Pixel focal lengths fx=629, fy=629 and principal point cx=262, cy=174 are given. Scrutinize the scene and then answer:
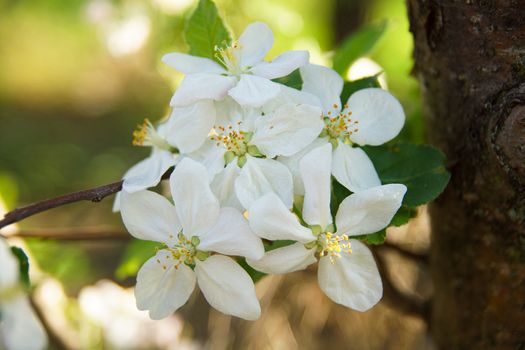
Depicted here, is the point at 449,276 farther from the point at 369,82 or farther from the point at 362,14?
the point at 362,14

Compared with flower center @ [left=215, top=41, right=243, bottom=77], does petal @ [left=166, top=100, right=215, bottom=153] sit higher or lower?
Result: lower

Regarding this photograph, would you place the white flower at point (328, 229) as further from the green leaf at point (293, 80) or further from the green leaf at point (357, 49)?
the green leaf at point (357, 49)

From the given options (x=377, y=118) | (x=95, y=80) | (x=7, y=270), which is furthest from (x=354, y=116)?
(x=95, y=80)

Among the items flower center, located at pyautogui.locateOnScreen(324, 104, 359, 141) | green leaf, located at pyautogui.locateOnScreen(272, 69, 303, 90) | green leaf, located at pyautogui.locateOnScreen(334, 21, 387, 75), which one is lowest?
green leaf, located at pyautogui.locateOnScreen(334, 21, 387, 75)

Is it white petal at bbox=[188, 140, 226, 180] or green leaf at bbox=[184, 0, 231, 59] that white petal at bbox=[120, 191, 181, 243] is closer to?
white petal at bbox=[188, 140, 226, 180]

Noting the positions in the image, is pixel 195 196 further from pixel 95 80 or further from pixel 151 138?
pixel 95 80

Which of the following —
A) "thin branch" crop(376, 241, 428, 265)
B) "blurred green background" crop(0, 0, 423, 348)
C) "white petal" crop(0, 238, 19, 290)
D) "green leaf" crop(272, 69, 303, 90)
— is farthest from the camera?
"blurred green background" crop(0, 0, 423, 348)

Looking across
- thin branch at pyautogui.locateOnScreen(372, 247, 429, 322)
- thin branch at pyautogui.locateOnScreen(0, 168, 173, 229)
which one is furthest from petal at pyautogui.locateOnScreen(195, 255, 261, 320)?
thin branch at pyautogui.locateOnScreen(372, 247, 429, 322)

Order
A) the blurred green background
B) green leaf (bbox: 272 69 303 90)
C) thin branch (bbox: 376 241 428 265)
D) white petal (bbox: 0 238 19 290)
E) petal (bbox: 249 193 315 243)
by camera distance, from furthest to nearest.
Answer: the blurred green background
thin branch (bbox: 376 241 428 265)
white petal (bbox: 0 238 19 290)
green leaf (bbox: 272 69 303 90)
petal (bbox: 249 193 315 243)
